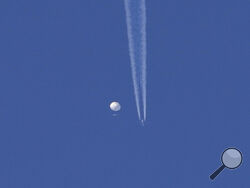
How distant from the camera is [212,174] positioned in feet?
304

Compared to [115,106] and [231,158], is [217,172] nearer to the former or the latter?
[231,158]

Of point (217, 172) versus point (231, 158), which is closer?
point (231, 158)

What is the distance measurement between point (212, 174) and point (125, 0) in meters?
28.0

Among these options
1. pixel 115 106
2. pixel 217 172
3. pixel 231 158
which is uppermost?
pixel 115 106

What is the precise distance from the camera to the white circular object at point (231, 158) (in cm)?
9056

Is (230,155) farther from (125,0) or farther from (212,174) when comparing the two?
(125,0)

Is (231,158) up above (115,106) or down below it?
below

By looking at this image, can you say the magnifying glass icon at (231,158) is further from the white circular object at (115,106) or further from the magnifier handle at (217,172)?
the white circular object at (115,106)

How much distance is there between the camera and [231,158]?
90.7m

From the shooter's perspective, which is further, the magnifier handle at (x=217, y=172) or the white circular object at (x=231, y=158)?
the white circular object at (x=231, y=158)

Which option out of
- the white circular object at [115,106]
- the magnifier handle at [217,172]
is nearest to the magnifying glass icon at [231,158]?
the magnifier handle at [217,172]

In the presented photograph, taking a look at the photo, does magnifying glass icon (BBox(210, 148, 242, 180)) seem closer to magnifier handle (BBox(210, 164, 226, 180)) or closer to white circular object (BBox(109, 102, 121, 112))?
magnifier handle (BBox(210, 164, 226, 180))

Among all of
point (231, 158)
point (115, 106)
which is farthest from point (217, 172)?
point (115, 106)

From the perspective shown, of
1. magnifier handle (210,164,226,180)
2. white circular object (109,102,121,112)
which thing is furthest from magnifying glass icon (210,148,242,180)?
white circular object (109,102,121,112)
